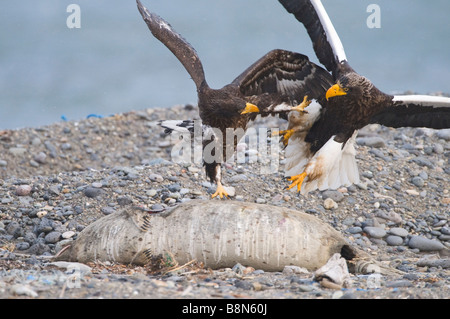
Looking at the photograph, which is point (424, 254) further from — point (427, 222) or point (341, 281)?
point (341, 281)

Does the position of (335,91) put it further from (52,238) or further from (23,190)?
(23,190)

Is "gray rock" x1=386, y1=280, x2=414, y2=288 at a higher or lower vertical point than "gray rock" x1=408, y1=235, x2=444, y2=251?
lower

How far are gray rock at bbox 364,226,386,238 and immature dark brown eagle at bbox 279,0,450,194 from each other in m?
0.69

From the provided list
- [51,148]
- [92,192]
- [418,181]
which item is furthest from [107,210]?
[51,148]

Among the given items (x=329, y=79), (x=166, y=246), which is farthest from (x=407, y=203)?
(x=166, y=246)

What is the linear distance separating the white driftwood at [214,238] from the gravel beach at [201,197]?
4.8 inches

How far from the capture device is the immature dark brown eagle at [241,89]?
667 centimetres

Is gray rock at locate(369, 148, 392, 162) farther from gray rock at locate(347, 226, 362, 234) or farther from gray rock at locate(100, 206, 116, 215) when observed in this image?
gray rock at locate(100, 206, 116, 215)

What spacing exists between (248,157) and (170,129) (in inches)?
74.3

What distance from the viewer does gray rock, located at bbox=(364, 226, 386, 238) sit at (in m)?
7.09

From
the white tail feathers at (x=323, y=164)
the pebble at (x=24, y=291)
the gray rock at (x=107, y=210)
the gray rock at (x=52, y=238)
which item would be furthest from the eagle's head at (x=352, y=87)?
the pebble at (x=24, y=291)

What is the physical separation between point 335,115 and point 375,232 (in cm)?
144

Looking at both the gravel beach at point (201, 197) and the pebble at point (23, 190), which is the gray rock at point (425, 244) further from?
the pebble at point (23, 190)

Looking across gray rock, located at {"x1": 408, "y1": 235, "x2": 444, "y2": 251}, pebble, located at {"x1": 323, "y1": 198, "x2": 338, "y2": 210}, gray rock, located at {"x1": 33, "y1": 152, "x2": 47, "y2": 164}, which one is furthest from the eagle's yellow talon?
gray rock, located at {"x1": 33, "y1": 152, "x2": 47, "y2": 164}
